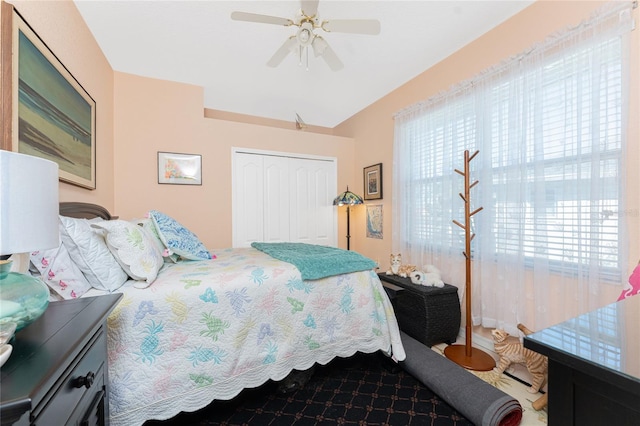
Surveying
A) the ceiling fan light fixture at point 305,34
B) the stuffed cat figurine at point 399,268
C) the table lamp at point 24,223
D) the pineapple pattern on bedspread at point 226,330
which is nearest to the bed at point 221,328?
the pineapple pattern on bedspread at point 226,330

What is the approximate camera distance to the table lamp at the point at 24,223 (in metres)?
0.59

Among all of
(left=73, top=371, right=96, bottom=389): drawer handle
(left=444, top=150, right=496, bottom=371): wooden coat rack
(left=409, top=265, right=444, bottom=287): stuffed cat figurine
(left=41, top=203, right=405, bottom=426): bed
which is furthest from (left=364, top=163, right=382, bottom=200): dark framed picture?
(left=73, top=371, right=96, bottom=389): drawer handle

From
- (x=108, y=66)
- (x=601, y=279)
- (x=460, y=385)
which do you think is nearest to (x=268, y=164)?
(x=108, y=66)

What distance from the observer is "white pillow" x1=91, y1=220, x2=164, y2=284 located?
→ 138 cm

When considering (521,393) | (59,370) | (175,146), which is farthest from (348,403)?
(175,146)

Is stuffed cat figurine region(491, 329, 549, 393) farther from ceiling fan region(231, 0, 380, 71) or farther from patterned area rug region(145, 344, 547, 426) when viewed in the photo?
ceiling fan region(231, 0, 380, 71)

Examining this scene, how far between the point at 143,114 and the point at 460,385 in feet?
12.3

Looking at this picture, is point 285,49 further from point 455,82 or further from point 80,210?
Result: point 80,210

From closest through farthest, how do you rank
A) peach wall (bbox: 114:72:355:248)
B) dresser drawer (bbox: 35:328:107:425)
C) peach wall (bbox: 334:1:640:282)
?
dresser drawer (bbox: 35:328:107:425) → peach wall (bbox: 334:1:640:282) → peach wall (bbox: 114:72:355:248)

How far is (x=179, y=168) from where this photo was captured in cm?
313

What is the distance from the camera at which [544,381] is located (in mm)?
1700

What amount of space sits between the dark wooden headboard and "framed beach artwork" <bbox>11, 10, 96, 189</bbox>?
0.16 meters

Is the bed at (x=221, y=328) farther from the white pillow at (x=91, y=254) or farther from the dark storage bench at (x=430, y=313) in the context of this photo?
the dark storage bench at (x=430, y=313)

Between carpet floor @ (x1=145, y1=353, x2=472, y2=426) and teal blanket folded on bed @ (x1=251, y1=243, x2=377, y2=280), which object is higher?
teal blanket folded on bed @ (x1=251, y1=243, x2=377, y2=280)
